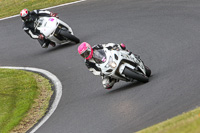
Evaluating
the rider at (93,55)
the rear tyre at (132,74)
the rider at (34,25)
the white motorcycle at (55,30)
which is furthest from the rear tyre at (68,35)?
the rear tyre at (132,74)

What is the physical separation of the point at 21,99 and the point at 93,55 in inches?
127

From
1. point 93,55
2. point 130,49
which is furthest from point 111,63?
point 130,49

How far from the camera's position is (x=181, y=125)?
280 inches

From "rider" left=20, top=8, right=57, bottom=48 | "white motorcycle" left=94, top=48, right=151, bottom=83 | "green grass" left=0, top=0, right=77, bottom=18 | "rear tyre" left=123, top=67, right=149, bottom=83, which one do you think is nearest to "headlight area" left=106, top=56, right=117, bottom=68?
"white motorcycle" left=94, top=48, right=151, bottom=83

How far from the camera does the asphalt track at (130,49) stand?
10.1 meters

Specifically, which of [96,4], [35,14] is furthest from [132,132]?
[96,4]

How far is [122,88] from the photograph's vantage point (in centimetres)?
1259

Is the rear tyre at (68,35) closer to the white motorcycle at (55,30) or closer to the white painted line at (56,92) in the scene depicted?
the white motorcycle at (55,30)

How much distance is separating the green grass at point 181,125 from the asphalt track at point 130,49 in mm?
710

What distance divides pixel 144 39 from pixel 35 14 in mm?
4825

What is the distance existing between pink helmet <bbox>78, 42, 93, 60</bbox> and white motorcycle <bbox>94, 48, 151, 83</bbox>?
0.18 meters

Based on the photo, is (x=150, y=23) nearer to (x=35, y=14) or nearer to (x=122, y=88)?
(x=35, y=14)

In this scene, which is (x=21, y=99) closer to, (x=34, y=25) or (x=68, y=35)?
(x=68, y=35)

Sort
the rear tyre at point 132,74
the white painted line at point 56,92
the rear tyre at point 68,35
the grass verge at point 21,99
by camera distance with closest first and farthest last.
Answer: the rear tyre at point 132,74 < the white painted line at point 56,92 < the grass verge at point 21,99 < the rear tyre at point 68,35
